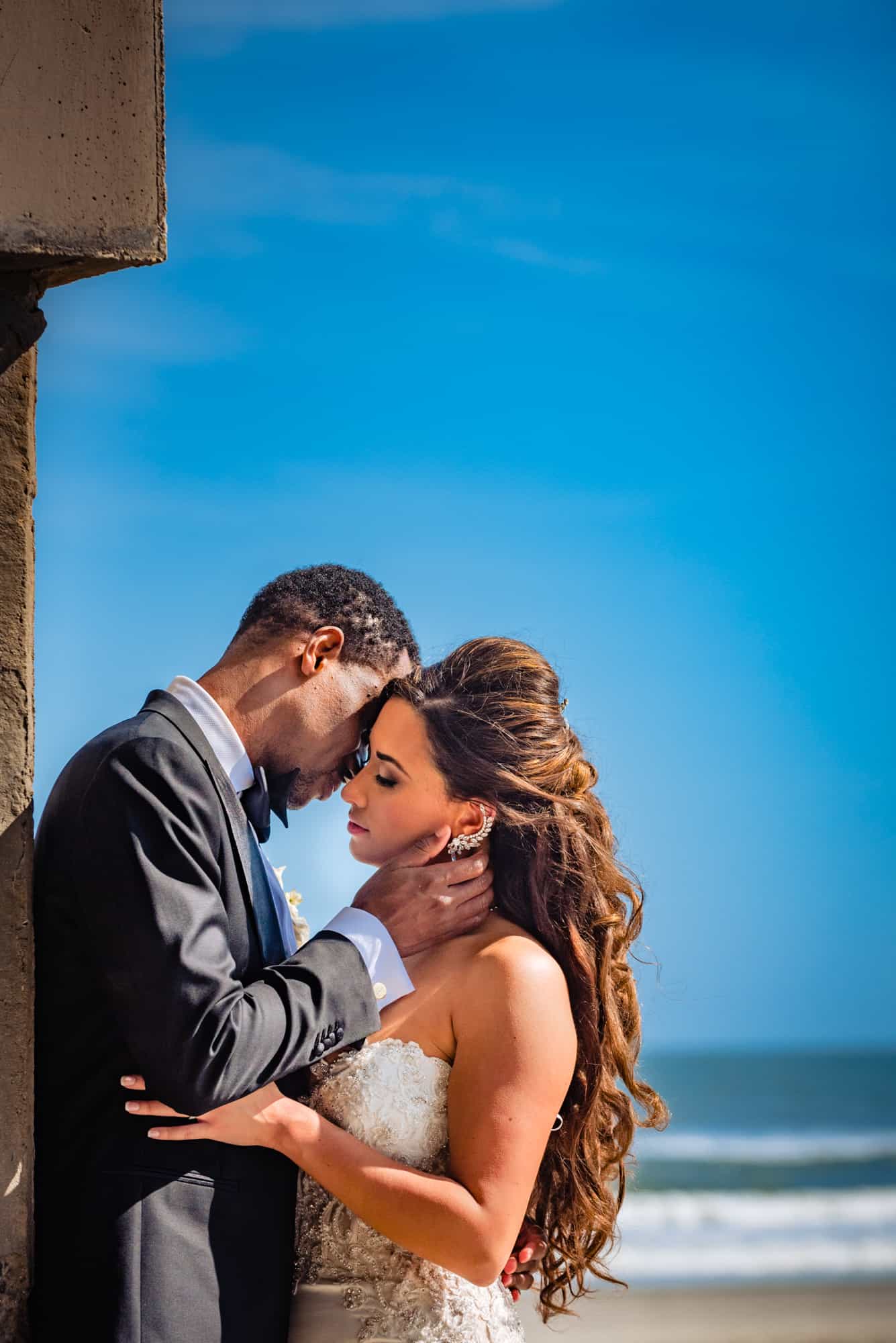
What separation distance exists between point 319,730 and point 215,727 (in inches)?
14.1

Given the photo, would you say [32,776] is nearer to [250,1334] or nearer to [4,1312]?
[4,1312]

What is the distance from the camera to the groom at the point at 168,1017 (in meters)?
2.26

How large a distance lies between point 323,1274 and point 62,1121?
793 mm

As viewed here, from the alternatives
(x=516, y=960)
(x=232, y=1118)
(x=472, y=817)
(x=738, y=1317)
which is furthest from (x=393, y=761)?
(x=738, y=1317)

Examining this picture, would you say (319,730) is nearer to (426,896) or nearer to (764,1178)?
(426,896)

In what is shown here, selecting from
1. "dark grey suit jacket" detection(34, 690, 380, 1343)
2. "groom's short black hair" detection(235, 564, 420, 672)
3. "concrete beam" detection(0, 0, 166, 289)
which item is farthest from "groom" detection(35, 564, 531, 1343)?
"concrete beam" detection(0, 0, 166, 289)

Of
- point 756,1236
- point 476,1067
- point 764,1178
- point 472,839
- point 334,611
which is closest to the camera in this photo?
point 476,1067

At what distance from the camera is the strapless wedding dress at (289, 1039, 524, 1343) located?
2.85 metres

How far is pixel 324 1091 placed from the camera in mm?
3010

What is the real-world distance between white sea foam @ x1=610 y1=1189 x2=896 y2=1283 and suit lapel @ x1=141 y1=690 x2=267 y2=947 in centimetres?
1139

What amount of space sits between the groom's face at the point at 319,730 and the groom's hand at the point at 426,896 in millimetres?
278

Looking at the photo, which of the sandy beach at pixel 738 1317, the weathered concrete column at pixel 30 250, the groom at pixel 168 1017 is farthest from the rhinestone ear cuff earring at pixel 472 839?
the sandy beach at pixel 738 1317

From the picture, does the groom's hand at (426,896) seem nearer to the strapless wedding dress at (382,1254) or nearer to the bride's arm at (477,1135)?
the bride's arm at (477,1135)

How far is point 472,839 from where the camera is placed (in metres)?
3.25
